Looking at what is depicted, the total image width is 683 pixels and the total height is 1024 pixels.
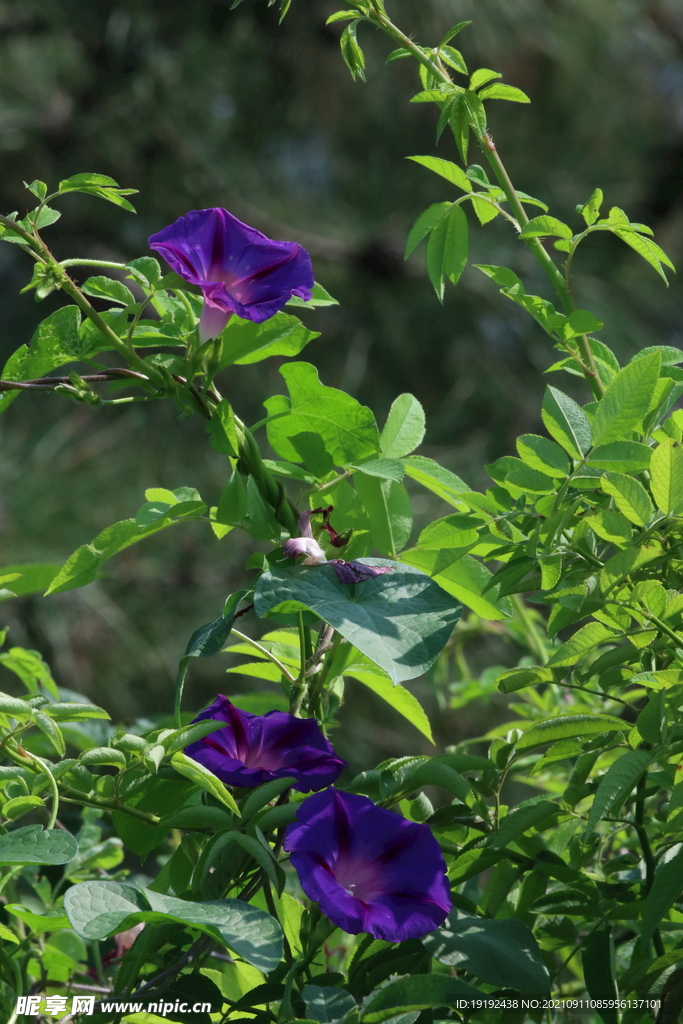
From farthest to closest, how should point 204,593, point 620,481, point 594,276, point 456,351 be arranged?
point 594,276
point 456,351
point 204,593
point 620,481

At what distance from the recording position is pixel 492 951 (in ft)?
0.86

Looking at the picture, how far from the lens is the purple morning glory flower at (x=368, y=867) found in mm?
255

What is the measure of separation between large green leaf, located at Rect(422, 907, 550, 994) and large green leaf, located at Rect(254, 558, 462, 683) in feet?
0.31

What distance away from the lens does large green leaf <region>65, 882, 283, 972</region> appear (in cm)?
21

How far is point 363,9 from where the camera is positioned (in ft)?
1.06

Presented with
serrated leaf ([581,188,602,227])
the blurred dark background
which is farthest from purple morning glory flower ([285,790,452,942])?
the blurred dark background

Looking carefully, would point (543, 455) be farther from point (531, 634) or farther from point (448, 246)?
point (531, 634)

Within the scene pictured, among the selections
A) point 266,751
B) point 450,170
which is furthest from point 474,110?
point 266,751

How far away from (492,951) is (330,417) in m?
0.18

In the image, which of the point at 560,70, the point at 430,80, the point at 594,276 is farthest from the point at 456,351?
the point at 430,80

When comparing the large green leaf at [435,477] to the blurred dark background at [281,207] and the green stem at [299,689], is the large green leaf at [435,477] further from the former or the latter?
the blurred dark background at [281,207]

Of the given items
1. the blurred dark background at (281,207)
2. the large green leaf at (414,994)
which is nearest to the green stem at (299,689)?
the large green leaf at (414,994)

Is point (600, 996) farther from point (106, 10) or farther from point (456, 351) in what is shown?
point (106, 10)

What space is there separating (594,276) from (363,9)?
1870mm
